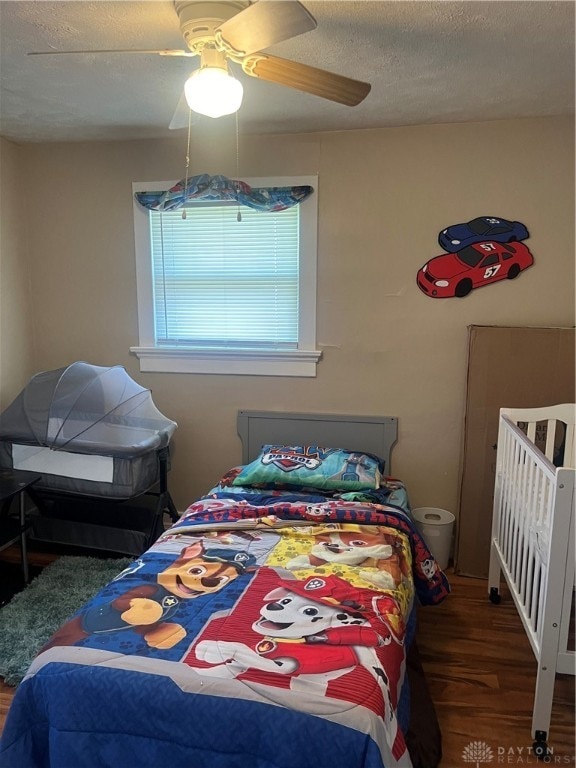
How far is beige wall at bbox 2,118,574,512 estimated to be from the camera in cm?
280

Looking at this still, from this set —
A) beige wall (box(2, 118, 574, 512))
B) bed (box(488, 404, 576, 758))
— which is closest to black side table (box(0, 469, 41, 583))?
beige wall (box(2, 118, 574, 512))

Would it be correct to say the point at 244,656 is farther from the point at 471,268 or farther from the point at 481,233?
the point at 481,233

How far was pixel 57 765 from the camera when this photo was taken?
1463 millimetres

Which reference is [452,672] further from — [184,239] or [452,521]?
[184,239]

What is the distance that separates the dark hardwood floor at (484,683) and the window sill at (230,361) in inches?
57.7

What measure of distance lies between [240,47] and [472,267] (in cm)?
178

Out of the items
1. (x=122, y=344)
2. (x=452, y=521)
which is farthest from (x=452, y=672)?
(x=122, y=344)

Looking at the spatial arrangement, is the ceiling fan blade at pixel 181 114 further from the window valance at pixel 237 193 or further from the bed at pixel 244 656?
the bed at pixel 244 656

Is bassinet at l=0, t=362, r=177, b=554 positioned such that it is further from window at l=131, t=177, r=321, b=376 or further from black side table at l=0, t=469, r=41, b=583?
window at l=131, t=177, r=321, b=376

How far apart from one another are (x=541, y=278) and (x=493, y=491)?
1.15 m

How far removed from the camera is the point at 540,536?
6.28 feet

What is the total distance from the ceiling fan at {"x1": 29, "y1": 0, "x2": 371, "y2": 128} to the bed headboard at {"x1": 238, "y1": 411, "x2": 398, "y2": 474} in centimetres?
179

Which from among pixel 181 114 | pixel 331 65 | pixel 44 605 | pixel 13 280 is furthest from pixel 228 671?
pixel 13 280

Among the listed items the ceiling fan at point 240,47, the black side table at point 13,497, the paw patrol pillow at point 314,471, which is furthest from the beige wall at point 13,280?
the ceiling fan at point 240,47
